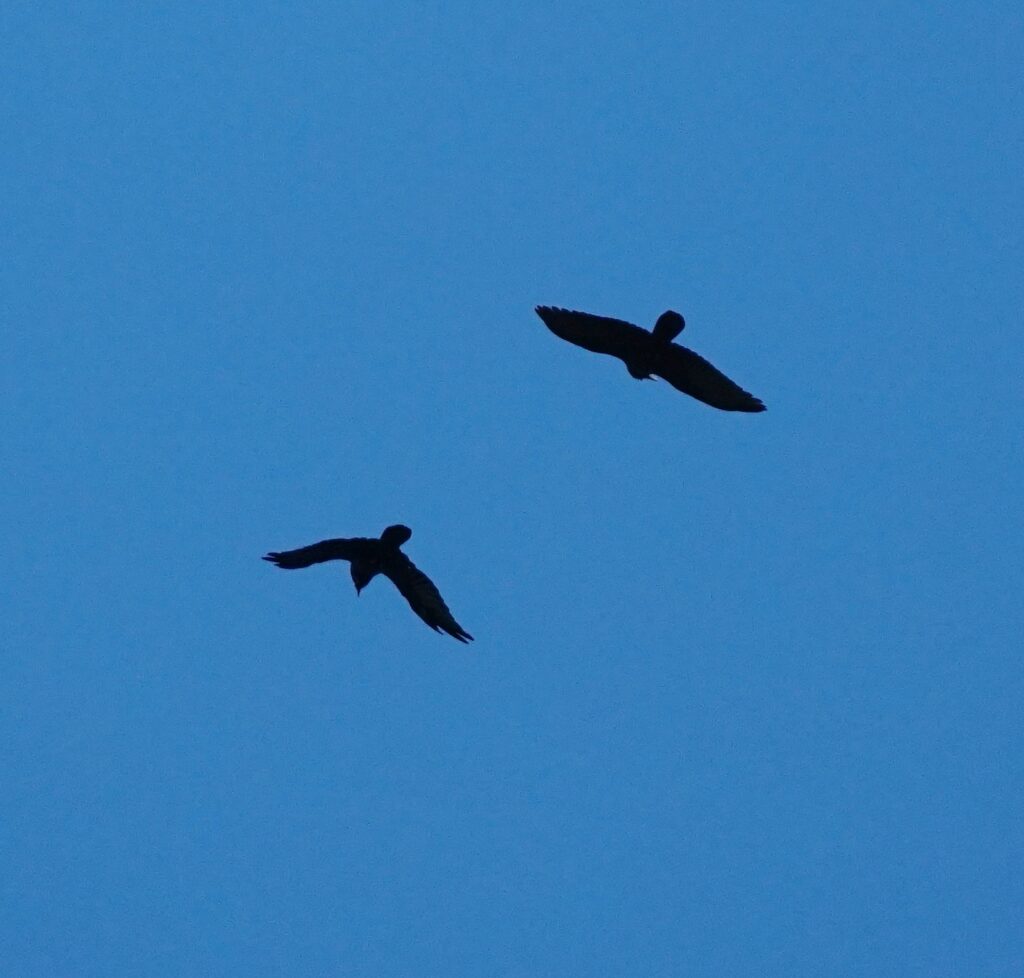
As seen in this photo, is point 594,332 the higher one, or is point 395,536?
point 594,332

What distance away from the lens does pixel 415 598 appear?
18406mm

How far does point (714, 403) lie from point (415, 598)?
3557mm

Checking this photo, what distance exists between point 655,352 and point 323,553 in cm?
375

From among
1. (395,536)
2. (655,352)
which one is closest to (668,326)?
(655,352)

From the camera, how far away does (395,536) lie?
59.0 ft

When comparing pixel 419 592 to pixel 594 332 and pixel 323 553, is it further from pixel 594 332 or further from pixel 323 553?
pixel 594 332

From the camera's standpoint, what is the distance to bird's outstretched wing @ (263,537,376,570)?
17.6 meters

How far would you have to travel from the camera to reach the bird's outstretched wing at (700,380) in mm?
17109

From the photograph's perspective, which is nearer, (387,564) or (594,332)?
(594,332)

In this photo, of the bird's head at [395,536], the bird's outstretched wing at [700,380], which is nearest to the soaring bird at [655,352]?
the bird's outstretched wing at [700,380]

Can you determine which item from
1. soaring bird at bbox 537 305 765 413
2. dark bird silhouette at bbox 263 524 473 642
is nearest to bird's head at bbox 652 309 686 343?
soaring bird at bbox 537 305 765 413

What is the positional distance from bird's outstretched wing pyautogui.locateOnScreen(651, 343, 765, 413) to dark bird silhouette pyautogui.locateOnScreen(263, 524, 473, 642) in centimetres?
291

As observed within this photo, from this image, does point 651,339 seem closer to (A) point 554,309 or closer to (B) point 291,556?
(A) point 554,309

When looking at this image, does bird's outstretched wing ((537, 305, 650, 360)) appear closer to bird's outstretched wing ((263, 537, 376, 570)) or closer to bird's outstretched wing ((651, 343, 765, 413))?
bird's outstretched wing ((651, 343, 765, 413))
